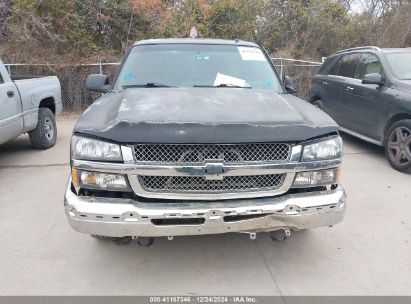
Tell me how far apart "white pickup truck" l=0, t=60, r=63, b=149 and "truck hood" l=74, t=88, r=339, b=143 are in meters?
2.95

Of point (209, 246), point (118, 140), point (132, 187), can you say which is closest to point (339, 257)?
point (209, 246)

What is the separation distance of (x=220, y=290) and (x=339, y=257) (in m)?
1.15

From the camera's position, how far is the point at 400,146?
554 centimetres

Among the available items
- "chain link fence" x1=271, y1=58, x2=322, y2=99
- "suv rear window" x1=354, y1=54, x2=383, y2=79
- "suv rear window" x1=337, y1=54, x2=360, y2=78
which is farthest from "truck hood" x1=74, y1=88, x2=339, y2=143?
"chain link fence" x1=271, y1=58, x2=322, y2=99

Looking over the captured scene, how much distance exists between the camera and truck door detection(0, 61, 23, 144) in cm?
534

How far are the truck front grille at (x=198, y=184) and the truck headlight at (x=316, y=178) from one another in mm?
129

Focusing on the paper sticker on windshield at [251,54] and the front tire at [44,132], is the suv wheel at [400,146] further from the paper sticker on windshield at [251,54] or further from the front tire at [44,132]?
the front tire at [44,132]

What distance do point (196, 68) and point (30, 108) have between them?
3.55 metres

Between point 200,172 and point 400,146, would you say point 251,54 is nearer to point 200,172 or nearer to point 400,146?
point 200,172

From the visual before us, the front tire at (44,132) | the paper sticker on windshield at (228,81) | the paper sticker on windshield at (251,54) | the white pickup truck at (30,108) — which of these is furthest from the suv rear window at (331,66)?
the front tire at (44,132)

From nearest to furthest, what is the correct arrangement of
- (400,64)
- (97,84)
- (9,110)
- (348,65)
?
(97,84)
(9,110)
(400,64)
(348,65)

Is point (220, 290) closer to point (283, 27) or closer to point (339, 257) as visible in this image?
point (339, 257)

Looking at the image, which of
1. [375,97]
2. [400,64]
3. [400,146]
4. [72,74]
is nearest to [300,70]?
[400,64]

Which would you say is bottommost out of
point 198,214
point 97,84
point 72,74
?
point 72,74
